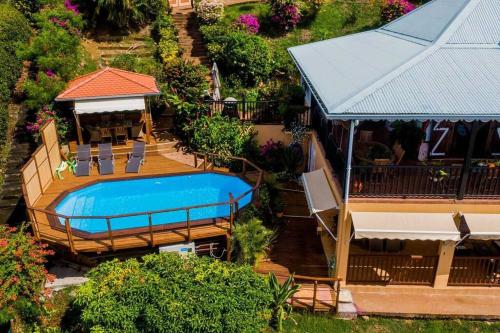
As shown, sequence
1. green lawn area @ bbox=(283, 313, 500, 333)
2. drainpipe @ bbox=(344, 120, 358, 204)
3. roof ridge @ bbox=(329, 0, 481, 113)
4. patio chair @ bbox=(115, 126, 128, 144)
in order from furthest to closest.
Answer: patio chair @ bbox=(115, 126, 128, 144)
green lawn area @ bbox=(283, 313, 500, 333)
drainpipe @ bbox=(344, 120, 358, 204)
roof ridge @ bbox=(329, 0, 481, 113)

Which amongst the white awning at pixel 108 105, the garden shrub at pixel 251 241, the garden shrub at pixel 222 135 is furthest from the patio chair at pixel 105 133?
the garden shrub at pixel 251 241

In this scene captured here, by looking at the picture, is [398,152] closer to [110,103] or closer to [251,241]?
[251,241]

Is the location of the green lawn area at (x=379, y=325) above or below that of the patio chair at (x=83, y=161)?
below

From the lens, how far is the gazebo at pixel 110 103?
20578 millimetres

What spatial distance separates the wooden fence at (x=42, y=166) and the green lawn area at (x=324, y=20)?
16.7 metres

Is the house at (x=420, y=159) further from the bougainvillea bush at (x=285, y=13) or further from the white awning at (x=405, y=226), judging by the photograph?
the bougainvillea bush at (x=285, y=13)

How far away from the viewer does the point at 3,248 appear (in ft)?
41.0

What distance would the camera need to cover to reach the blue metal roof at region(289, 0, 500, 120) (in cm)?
1213

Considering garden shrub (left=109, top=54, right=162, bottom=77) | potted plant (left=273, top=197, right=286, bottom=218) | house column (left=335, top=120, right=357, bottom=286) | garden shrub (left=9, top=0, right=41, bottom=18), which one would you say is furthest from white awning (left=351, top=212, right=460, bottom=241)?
garden shrub (left=9, top=0, right=41, bottom=18)

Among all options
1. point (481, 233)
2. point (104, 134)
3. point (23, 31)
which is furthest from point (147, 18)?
point (481, 233)

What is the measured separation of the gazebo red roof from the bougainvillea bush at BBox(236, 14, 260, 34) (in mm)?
10634

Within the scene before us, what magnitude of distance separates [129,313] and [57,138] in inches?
470

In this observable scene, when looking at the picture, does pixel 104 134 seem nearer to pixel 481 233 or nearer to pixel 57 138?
pixel 57 138

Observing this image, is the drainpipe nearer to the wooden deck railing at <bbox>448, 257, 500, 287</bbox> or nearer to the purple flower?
the wooden deck railing at <bbox>448, 257, 500, 287</bbox>
